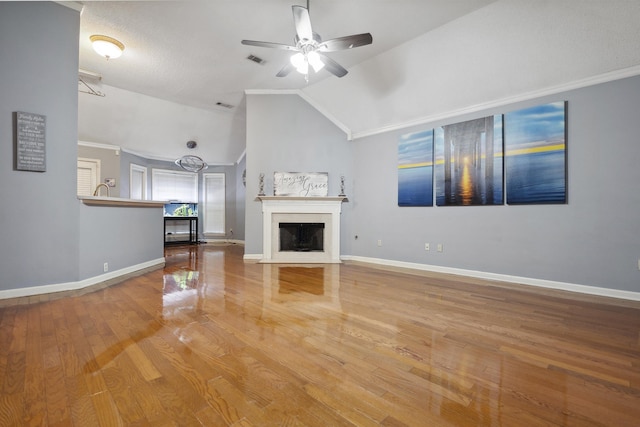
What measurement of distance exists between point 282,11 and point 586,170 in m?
4.11

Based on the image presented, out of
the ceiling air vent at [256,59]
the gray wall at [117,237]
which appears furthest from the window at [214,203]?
the ceiling air vent at [256,59]

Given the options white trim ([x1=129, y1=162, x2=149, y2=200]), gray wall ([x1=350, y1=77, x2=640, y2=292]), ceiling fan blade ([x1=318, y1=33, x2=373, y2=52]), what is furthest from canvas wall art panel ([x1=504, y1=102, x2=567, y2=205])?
white trim ([x1=129, y1=162, x2=149, y2=200])

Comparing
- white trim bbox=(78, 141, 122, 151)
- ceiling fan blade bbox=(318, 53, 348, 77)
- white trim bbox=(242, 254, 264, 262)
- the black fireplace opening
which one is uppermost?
ceiling fan blade bbox=(318, 53, 348, 77)

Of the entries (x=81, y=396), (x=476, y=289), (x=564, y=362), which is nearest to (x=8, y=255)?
(x=81, y=396)

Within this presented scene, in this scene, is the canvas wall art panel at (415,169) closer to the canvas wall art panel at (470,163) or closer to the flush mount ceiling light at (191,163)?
the canvas wall art panel at (470,163)

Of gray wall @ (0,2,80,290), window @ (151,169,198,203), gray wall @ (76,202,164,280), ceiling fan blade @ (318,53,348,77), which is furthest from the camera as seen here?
window @ (151,169,198,203)

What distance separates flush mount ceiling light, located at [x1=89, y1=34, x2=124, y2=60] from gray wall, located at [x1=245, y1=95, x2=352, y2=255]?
2200 mm

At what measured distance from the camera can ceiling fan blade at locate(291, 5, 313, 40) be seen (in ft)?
8.20

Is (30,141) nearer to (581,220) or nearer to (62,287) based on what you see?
(62,287)

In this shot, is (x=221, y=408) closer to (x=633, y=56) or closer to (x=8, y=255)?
(x=8, y=255)

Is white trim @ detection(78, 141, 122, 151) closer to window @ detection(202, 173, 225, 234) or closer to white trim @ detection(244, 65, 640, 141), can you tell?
window @ detection(202, 173, 225, 234)

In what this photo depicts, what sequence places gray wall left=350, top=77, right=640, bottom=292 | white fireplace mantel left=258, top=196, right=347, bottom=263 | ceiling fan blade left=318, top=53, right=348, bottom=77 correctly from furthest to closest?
white fireplace mantel left=258, top=196, right=347, bottom=263 < ceiling fan blade left=318, top=53, right=348, bottom=77 < gray wall left=350, top=77, right=640, bottom=292

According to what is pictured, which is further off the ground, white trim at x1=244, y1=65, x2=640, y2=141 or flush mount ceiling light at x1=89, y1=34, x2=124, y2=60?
flush mount ceiling light at x1=89, y1=34, x2=124, y2=60

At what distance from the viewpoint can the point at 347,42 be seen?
2814 millimetres
